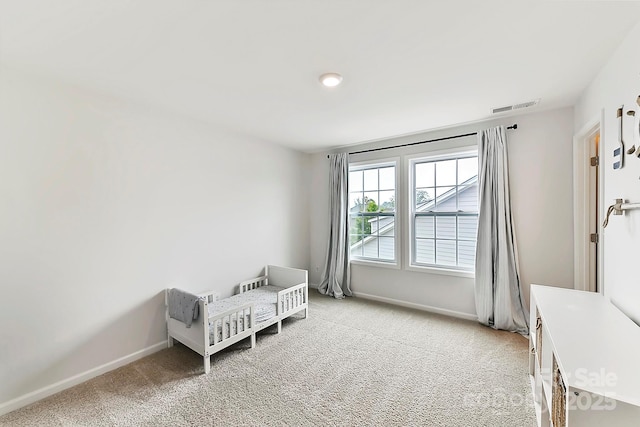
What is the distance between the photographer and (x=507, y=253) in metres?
2.98

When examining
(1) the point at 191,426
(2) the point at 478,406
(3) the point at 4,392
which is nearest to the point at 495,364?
(2) the point at 478,406

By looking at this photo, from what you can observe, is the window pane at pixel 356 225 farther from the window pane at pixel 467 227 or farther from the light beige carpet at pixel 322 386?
the light beige carpet at pixel 322 386

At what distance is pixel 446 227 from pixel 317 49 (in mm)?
2789

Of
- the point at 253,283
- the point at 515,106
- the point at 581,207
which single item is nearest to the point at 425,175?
the point at 515,106

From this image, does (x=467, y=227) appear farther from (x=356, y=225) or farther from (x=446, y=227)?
(x=356, y=225)

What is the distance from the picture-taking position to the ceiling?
1392 millimetres

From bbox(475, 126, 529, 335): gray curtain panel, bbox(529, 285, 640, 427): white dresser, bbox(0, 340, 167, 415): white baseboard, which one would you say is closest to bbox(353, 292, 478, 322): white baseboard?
bbox(475, 126, 529, 335): gray curtain panel

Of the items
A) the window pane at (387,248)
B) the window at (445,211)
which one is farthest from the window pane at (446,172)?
the window pane at (387,248)

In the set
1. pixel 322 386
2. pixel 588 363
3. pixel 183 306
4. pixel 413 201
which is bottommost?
pixel 322 386

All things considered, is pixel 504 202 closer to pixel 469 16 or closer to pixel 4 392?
pixel 469 16

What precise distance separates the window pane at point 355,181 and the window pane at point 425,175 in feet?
2.96

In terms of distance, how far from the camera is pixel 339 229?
4.24m

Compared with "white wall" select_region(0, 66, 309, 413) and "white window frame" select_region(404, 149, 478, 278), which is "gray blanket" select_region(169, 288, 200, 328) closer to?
"white wall" select_region(0, 66, 309, 413)

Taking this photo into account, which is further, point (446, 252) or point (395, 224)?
point (395, 224)
